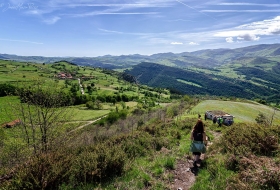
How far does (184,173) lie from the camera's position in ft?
27.8

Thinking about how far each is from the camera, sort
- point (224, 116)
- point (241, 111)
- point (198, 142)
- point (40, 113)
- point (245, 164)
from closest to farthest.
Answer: point (245, 164)
point (198, 142)
point (40, 113)
point (224, 116)
point (241, 111)

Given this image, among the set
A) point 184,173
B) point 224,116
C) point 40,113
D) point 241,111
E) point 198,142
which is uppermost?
point 40,113

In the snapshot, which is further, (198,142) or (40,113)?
(40,113)

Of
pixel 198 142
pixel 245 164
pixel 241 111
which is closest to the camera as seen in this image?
pixel 245 164

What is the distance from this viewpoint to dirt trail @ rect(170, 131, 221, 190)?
7.38m

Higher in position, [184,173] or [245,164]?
[245,164]

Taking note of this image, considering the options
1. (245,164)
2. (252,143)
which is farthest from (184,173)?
(252,143)

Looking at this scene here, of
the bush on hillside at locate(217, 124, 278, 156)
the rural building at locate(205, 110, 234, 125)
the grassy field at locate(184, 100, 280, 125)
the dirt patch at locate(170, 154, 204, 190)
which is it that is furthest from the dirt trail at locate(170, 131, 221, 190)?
the grassy field at locate(184, 100, 280, 125)

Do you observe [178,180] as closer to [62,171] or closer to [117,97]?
[62,171]

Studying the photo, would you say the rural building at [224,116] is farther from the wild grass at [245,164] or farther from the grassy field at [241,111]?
the wild grass at [245,164]

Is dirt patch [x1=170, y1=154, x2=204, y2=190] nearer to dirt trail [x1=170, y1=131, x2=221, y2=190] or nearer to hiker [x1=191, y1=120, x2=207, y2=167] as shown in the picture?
dirt trail [x1=170, y1=131, x2=221, y2=190]

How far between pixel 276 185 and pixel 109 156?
5800 millimetres

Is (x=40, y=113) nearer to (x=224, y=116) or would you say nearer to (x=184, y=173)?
(x=184, y=173)

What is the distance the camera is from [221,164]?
→ 8.44 m
